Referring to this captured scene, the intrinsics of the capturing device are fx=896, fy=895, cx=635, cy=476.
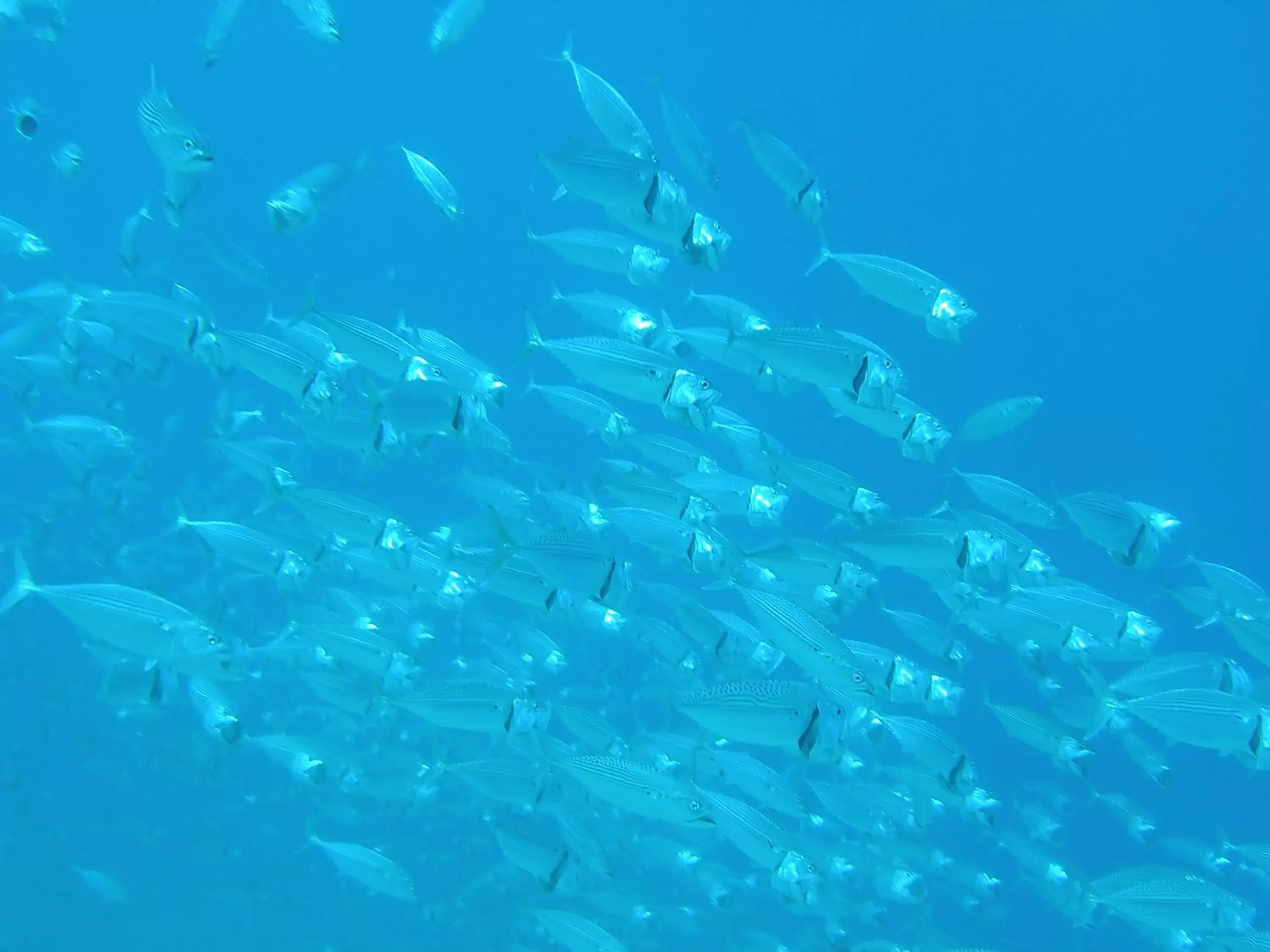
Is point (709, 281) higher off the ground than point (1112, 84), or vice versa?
point (1112, 84)

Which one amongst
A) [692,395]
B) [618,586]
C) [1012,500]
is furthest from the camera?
[1012,500]

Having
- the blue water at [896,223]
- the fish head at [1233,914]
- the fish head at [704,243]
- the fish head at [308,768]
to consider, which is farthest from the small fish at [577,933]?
the blue water at [896,223]

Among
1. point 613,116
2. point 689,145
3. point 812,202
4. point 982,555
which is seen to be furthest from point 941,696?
point 613,116

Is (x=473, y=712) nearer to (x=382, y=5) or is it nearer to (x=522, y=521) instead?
(x=522, y=521)

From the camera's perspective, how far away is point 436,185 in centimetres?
743

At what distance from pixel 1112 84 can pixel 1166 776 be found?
2996cm

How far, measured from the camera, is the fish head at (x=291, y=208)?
5.91 metres

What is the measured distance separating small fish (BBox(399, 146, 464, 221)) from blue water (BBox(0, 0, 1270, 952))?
34.4 feet

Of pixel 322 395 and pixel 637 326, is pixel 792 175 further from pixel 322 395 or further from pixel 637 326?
pixel 322 395

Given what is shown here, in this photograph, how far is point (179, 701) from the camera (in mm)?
14305

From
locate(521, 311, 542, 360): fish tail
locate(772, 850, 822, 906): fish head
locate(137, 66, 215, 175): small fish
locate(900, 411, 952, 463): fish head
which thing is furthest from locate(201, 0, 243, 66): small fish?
locate(772, 850, 822, 906): fish head

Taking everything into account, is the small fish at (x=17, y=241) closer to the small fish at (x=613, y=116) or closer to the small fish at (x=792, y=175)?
the small fish at (x=613, y=116)

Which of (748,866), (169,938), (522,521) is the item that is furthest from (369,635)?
(748,866)

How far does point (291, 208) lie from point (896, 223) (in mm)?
30591
